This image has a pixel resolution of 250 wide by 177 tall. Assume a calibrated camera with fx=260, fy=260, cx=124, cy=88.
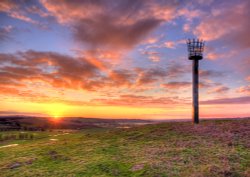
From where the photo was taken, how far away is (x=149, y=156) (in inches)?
895

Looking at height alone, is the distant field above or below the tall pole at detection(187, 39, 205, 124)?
below

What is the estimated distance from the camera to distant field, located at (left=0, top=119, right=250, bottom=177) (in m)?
19.5

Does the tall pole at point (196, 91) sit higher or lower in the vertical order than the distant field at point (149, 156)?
higher

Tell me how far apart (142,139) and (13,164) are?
13.9 metres

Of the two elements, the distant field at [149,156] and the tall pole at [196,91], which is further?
the tall pole at [196,91]

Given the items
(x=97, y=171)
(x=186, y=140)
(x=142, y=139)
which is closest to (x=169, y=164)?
(x=97, y=171)

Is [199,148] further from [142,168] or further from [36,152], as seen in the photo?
[36,152]

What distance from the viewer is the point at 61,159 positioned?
24562 mm

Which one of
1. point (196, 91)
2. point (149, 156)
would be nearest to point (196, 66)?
point (196, 91)

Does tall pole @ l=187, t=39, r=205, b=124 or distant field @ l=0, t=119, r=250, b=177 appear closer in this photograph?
distant field @ l=0, t=119, r=250, b=177

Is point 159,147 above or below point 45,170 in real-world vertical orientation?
above

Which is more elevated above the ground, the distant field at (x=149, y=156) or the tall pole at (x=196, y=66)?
the tall pole at (x=196, y=66)

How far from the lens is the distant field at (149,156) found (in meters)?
19.5

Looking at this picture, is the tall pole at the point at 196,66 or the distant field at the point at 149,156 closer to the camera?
the distant field at the point at 149,156
